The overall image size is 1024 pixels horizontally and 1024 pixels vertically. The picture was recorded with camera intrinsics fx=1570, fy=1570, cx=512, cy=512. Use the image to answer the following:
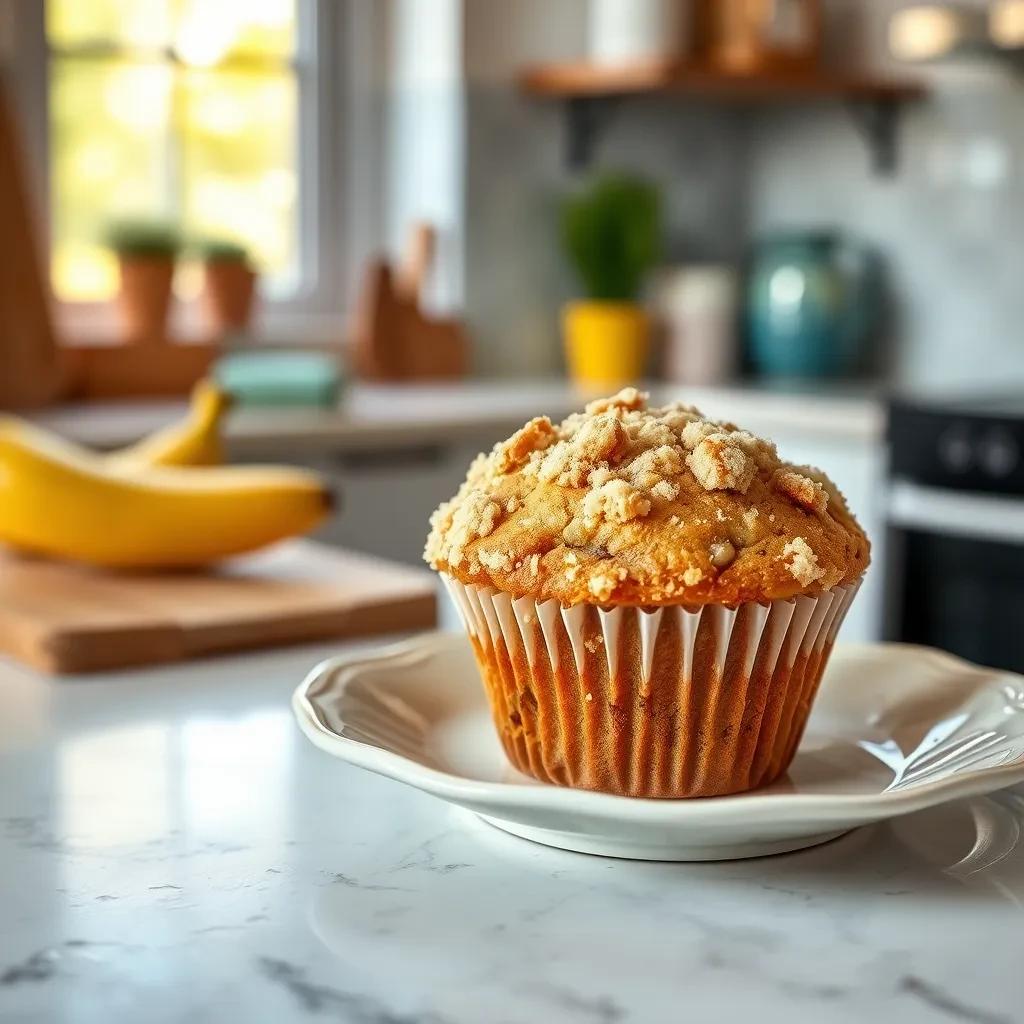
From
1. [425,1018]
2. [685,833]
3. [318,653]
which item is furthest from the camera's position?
[318,653]

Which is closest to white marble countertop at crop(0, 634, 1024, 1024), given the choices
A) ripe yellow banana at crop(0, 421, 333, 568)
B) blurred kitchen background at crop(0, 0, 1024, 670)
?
ripe yellow banana at crop(0, 421, 333, 568)

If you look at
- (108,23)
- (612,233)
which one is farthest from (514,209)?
(108,23)

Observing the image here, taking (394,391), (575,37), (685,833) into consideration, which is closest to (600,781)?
(685,833)

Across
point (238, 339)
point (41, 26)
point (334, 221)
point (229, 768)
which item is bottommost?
point (229, 768)

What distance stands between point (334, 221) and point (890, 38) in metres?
1.25

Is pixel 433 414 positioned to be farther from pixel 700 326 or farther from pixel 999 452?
pixel 999 452

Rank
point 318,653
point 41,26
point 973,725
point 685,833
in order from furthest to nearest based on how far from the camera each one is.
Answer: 1. point 41,26
2. point 318,653
3. point 973,725
4. point 685,833

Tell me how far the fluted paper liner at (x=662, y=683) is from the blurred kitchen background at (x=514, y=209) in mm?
1925

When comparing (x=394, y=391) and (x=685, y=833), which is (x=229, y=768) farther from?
(x=394, y=391)

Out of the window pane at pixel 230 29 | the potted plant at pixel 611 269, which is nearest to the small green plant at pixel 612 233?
the potted plant at pixel 611 269

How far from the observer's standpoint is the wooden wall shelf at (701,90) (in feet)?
10.4

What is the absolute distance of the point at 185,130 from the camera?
3.21 metres

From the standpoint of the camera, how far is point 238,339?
3.19 meters

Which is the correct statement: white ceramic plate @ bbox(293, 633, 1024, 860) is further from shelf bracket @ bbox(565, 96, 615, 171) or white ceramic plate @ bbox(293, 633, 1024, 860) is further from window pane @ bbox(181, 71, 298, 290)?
shelf bracket @ bbox(565, 96, 615, 171)
